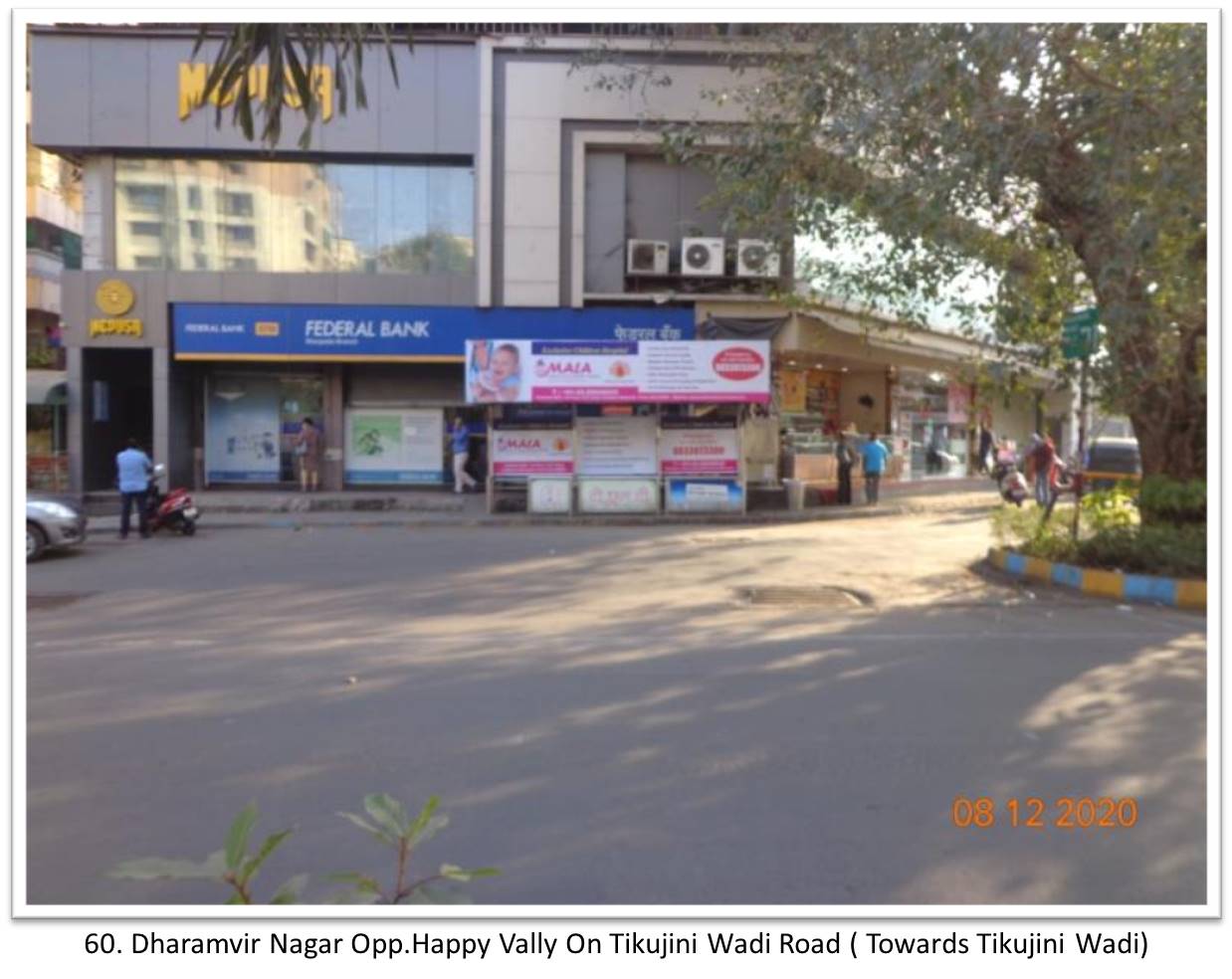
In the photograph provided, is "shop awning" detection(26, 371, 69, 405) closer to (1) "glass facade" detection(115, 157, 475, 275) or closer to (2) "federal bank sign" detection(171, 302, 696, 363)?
(2) "federal bank sign" detection(171, 302, 696, 363)

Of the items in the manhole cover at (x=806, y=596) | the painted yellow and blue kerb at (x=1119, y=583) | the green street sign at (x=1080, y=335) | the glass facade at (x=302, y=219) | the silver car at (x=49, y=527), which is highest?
the glass facade at (x=302, y=219)

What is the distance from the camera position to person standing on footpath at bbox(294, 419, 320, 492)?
22.6 metres

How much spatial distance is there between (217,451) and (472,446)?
5.78m

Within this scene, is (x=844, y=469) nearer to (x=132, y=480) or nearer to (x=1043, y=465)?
(x=1043, y=465)

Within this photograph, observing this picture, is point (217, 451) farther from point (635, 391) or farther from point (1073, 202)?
point (1073, 202)

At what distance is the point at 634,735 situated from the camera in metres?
5.82

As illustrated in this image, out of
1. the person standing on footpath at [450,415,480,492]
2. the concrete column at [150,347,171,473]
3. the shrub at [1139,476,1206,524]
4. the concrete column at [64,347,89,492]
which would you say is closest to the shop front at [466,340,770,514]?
the person standing on footpath at [450,415,480,492]

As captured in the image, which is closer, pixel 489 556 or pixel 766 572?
pixel 766 572

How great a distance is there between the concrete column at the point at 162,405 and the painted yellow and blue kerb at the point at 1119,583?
1737 cm

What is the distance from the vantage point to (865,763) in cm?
536

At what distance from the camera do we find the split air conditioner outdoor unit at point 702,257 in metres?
21.6

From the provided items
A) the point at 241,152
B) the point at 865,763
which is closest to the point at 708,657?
the point at 865,763

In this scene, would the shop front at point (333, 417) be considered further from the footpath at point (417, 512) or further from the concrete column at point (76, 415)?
the concrete column at point (76, 415)
